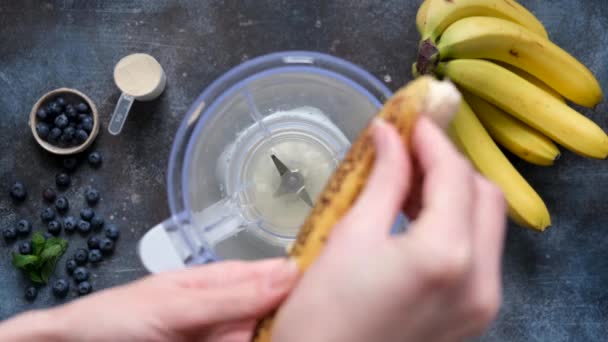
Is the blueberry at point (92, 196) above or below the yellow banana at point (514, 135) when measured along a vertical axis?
above

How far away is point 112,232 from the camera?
1099 mm

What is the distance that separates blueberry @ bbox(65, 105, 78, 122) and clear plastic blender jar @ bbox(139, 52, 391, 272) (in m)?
0.28

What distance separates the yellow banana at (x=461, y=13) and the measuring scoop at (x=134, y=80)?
485 millimetres

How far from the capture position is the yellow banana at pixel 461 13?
970 mm

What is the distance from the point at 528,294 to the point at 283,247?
47 centimetres

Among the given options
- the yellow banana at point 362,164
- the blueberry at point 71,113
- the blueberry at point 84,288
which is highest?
the blueberry at point 71,113

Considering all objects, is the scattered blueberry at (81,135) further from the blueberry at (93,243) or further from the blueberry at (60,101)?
the blueberry at (93,243)

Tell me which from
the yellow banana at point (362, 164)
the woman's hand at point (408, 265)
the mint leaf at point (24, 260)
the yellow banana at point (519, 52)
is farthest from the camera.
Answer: the mint leaf at point (24, 260)

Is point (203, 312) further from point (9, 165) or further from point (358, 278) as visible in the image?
point (9, 165)

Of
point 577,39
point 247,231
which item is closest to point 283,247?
point 247,231

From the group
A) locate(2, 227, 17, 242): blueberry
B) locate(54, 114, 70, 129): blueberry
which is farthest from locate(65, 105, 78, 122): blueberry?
locate(2, 227, 17, 242): blueberry

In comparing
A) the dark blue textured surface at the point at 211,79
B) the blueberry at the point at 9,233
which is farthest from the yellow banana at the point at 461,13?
the blueberry at the point at 9,233

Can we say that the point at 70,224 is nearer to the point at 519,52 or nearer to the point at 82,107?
the point at 82,107

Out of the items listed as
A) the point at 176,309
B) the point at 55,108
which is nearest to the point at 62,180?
the point at 55,108
